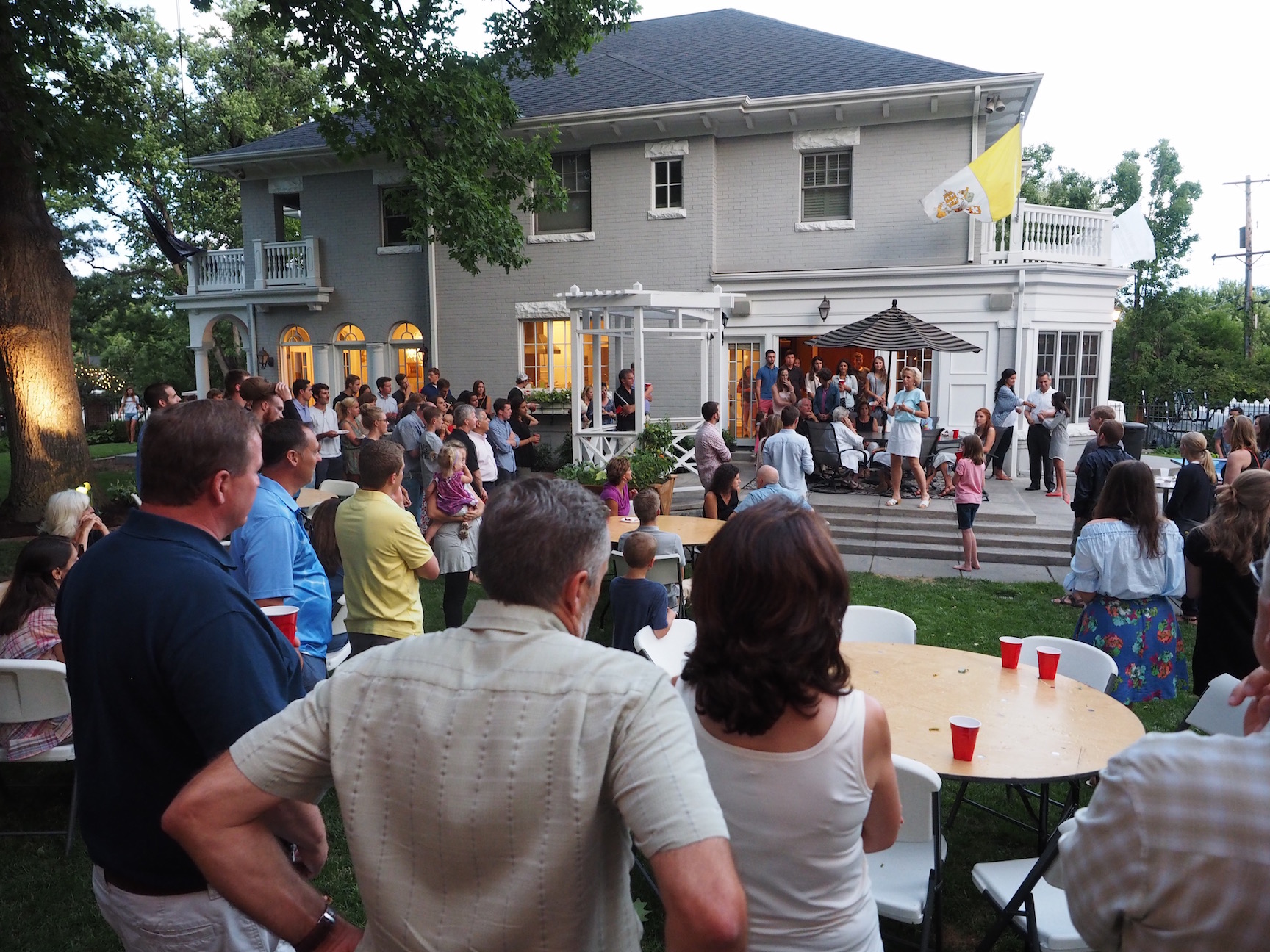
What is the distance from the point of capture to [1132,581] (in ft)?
15.1

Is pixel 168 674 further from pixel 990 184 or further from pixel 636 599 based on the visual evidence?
pixel 990 184

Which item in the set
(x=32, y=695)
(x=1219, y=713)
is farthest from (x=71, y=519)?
(x=1219, y=713)

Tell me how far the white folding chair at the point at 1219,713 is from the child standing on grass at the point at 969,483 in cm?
506

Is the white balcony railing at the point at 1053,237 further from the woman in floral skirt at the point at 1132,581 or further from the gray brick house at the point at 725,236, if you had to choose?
the woman in floral skirt at the point at 1132,581

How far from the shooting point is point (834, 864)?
6.25ft

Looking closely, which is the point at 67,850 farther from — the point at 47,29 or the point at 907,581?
the point at 47,29

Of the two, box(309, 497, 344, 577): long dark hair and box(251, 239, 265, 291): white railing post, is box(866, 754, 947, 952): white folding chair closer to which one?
box(309, 497, 344, 577): long dark hair

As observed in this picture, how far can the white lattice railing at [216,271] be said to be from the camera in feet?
63.6

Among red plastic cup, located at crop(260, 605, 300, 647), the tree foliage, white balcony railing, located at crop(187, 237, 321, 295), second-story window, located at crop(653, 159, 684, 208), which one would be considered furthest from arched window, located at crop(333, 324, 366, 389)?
red plastic cup, located at crop(260, 605, 300, 647)

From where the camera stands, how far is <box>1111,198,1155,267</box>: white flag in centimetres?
1530

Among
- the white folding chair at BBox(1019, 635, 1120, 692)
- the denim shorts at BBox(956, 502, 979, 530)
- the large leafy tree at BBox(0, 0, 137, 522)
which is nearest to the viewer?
the white folding chair at BBox(1019, 635, 1120, 692)

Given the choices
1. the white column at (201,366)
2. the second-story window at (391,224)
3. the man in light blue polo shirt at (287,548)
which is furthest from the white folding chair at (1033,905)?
the white column at (201,366)

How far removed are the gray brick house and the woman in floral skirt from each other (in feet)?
34.1

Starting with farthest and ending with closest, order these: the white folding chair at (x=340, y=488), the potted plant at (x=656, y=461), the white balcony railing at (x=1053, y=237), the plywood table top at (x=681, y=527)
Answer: the white balcony railing at (x=1053, y=237) < the potted plant at (x=656, y=461) < the white folding chair at (x=340, y=488) < the plywood table top at (x=681, y=527)
